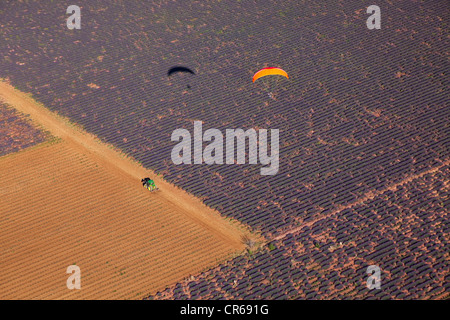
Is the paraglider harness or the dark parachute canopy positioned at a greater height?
the dark parachute canopy

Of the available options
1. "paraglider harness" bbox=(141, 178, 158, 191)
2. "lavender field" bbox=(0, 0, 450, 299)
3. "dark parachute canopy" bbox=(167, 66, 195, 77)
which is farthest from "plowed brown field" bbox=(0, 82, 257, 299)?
"dark parachute canopy" bbox=(167, 66, 195, 77)

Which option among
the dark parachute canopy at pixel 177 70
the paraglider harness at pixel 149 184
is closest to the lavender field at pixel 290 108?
the dark parachute canopy at pixel 177 70

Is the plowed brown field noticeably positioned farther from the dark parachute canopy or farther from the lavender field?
the dark parachute canopy

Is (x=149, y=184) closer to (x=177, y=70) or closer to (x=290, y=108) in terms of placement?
(x=290, y=108)

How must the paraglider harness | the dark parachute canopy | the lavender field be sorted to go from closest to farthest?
the lavender field, the paraglider harness, the dark parachute canopy

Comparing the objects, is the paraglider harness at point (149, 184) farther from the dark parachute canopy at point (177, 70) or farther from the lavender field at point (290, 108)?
the dark parachute canopy at point (177, 70)

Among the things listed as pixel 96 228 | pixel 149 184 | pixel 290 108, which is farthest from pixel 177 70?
pixel 96 228
